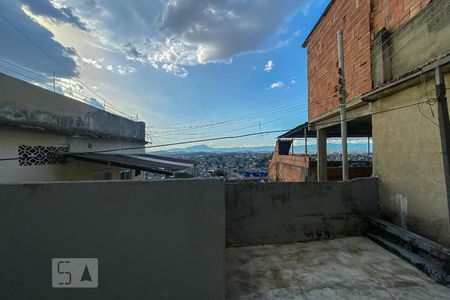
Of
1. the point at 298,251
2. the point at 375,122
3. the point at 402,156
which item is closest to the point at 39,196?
the point at 298,251

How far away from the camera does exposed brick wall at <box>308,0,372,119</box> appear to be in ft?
19.5

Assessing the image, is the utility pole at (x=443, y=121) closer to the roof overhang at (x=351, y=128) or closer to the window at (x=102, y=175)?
the roof overhang at (x=351, y=128)

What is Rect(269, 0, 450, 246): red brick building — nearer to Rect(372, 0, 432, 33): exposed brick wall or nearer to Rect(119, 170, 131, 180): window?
Rect(372, 0, 432, 33): exposed brick wall

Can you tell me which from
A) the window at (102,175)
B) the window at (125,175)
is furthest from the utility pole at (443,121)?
the window at (125,175)

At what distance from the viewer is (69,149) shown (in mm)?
7609

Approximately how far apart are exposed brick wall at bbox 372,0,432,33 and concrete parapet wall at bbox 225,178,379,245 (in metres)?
3.23

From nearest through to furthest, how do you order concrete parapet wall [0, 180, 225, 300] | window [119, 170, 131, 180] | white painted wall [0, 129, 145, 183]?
concrete parapet wall [0, 180, 225, 300], white painted wall [0, 129, 145, 183], window [119, 170, 131, 180]

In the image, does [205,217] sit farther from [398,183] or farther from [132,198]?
[398,183]

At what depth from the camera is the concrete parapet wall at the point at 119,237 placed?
8.36 ft

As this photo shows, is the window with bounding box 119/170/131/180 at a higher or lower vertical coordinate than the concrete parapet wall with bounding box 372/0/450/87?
lower

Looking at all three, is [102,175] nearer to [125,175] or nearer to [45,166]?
[125,175]

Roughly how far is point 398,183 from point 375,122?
143cm

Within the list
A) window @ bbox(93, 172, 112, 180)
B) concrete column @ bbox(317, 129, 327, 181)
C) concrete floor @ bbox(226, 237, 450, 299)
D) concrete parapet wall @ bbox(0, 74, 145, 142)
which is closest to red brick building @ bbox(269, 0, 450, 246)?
concrete floor @ bbox(226, 237, 450, 299)

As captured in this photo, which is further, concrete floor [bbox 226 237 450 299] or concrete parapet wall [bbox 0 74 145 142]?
concrete parapet wall [bbox 0 74 145 142]
